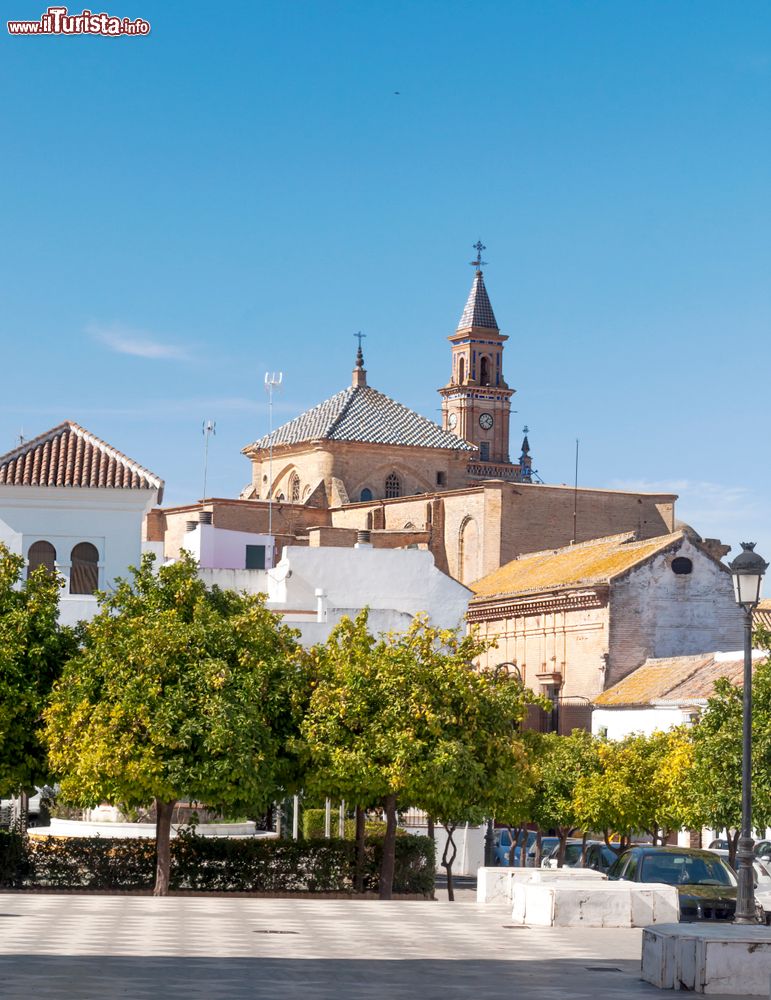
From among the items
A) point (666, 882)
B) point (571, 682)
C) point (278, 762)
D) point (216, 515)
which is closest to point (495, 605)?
point (571, 682)

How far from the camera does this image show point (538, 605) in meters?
55.7

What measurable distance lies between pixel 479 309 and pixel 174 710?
93.7 m

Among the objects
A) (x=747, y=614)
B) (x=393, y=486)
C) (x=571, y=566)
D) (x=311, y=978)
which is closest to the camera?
(x=311, y=978)

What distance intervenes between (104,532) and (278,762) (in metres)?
14.1

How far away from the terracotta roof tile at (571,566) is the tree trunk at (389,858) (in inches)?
1029

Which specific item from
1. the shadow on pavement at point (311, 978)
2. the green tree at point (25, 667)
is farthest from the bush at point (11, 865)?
the shadow on pavement at point (311, 978)

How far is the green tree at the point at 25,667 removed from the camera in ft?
86.7

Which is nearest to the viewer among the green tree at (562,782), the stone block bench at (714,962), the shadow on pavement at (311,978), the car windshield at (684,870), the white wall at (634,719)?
the shadow on pavement at (311,978)

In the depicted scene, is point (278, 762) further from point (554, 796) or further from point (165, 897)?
point (554, 796)

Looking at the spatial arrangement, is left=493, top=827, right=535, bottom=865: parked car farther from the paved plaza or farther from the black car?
the paved plaza

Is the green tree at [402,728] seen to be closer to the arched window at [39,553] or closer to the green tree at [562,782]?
the green tree at [562,782]

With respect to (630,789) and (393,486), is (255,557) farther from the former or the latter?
(393,486)

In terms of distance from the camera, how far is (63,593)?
128 ft

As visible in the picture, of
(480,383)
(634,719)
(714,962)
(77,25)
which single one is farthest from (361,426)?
(714,962)
